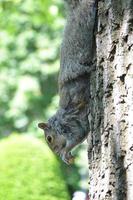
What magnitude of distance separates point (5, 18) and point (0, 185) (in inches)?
110

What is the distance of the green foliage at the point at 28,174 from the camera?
5.32 metres

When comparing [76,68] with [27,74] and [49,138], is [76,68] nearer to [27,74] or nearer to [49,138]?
[49,138]

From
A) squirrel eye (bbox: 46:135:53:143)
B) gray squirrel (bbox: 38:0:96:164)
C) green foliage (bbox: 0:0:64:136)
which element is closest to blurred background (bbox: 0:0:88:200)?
green foliage (bbox: 0:0:64:136)

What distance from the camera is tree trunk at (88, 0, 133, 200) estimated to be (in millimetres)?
2434

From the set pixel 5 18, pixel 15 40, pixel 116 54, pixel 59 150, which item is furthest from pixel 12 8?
pixel 15 40

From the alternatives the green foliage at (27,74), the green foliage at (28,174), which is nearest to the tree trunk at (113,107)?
the green foliage at (28,174)

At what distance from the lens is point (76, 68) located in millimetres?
2959

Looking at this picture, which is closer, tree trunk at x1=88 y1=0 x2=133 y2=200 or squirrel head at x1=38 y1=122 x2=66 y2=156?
tree trunk at x1=88 y1=0 x2=133 y2=200

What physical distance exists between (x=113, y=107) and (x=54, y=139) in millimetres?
930

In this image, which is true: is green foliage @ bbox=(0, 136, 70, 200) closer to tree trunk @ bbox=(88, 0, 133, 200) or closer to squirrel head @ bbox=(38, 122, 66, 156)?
squirrel head @ bbox=(38, 122, 66, 156)

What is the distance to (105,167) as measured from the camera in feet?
8.35

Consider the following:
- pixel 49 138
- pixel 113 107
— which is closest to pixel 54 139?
pixel 49 138

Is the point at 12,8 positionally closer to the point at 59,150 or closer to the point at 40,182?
the point at 40,182

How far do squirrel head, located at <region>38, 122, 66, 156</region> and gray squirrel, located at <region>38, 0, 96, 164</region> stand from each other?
0.05 metres
